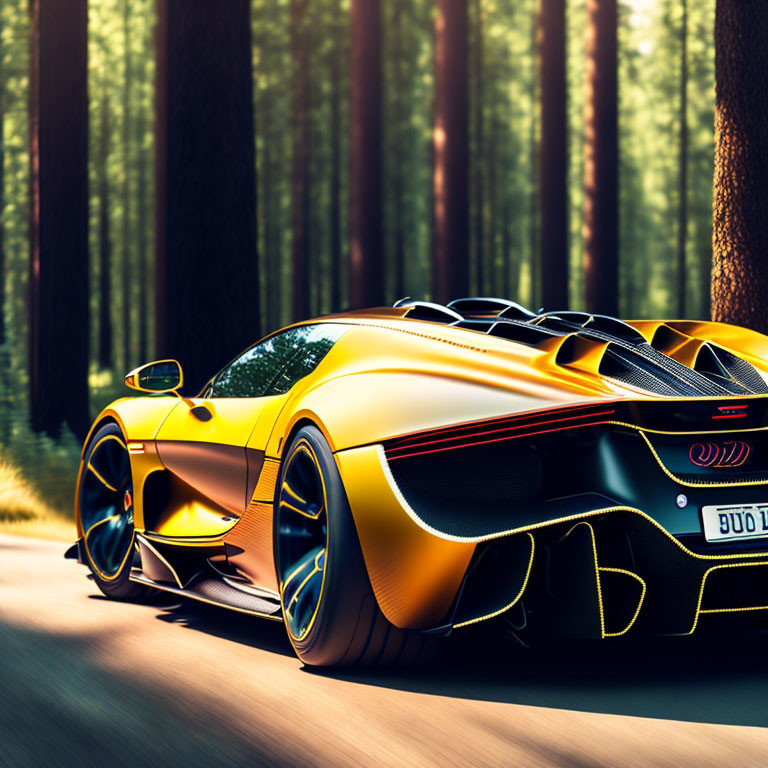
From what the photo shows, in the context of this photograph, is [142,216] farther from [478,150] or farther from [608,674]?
[608,674]

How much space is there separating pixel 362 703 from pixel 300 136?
106 feet

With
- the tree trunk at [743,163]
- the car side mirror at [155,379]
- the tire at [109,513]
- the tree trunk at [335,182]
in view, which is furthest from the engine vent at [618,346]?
the tree trunk at [335,182]

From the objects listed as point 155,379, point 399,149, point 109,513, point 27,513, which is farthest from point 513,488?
point 399,149

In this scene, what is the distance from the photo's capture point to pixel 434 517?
440 cm

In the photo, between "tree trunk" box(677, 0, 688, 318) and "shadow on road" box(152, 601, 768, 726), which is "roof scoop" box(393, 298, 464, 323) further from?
"tree trunk" box(677, 0, 688, 318)

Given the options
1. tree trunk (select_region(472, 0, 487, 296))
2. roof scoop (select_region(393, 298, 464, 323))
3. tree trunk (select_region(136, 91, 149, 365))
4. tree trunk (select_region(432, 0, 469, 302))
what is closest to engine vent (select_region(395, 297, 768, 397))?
roof scoop (select_region(393, 298, 464, 323))

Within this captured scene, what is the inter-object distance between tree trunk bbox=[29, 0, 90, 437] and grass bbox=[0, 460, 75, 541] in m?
2.81

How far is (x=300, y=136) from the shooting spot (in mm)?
35812

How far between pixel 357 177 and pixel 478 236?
1568cm

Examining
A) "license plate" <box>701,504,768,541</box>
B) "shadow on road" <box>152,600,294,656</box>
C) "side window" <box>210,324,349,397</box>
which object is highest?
"side window" <box>210,324,349,397</box>

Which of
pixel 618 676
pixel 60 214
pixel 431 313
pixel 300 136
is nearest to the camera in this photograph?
pixel 618 676

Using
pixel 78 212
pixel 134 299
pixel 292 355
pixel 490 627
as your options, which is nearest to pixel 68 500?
pixel 78 212

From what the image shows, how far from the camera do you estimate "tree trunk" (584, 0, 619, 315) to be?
25234 mm

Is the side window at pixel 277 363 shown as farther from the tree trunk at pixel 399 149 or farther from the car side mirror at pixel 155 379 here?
the tree trunk at pixel 399 149
